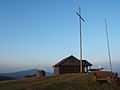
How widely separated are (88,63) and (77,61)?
4.16 metres

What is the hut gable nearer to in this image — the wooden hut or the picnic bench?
the wooden hut

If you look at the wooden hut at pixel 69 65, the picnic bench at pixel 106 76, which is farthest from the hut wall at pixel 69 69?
the picnic bench at pixel 106 76

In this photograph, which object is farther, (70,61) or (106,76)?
(70,61)

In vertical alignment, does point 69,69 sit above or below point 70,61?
below

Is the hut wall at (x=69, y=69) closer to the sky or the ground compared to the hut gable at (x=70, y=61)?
closer to the ground

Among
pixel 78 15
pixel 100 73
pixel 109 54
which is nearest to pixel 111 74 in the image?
pixel 100 73

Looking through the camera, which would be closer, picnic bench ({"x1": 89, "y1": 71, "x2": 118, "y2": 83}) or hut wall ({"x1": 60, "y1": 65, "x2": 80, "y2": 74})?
picnic bench ({"x1": 89, "y1": 71, "x2": 118, "y2": 83})

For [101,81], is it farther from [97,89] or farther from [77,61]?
[77,61]

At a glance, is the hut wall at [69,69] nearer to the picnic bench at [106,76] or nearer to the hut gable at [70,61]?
the hut gable at [70,61]

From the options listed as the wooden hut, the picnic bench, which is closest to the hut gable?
the wooden hut

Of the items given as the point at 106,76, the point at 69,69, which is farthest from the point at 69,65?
the point at 106,76

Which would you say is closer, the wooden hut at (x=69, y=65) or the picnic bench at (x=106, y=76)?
the picnic bench at (x=106, y=76)

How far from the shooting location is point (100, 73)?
75.5ft

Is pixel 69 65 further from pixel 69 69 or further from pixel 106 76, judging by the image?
pixel 106 76
